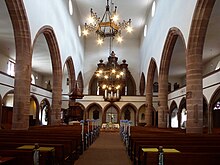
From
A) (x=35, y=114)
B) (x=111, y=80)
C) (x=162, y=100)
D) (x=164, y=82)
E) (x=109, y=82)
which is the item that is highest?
(x=111, y=80)

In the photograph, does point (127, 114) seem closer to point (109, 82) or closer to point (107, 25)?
point (109, 82)

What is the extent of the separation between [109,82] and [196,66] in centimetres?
1452

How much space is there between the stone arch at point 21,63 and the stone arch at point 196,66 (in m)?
7.10

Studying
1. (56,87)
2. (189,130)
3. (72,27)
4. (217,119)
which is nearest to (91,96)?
(72,27)

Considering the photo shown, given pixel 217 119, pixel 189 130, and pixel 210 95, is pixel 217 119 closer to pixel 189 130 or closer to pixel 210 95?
pixel 210 95

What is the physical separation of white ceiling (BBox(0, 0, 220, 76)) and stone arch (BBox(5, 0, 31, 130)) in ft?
9.67

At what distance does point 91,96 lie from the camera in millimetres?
28453

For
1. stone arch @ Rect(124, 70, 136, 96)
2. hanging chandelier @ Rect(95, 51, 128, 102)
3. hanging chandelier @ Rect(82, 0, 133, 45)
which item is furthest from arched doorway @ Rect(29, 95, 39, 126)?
stone arch @ Rect(124, 70, 136, 96)

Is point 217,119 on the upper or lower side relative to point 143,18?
lower

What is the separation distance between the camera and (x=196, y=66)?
11836 millimetres

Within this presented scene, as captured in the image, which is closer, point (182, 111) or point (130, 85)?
point (182, 111)

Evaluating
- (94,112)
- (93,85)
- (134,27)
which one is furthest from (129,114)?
(134,27)

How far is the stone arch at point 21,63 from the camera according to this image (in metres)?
12.1

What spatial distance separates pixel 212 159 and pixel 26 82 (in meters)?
10.1
